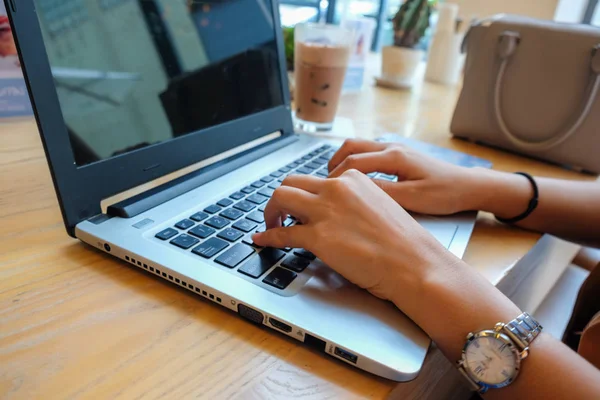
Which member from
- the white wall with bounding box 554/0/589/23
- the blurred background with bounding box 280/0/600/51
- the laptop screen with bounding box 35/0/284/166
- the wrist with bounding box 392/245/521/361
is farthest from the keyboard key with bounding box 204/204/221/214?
the white wall with bounding box 554/0/589/23

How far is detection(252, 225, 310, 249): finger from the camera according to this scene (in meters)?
0.39

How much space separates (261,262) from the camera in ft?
1.26

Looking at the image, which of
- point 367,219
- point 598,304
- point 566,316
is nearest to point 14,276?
point 367,219

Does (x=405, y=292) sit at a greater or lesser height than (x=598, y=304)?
greater

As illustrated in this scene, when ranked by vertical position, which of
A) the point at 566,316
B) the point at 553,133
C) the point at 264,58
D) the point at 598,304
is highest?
the point at 264,58

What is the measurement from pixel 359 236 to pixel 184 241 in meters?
0.16

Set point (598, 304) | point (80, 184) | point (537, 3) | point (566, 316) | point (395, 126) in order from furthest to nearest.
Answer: point (537, 3) → point (395, 126) → point (566, 316) → point (598, 304) → point (80, 184)

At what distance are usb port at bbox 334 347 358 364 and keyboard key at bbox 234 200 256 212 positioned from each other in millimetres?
207

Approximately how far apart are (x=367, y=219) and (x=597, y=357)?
0.91 feet

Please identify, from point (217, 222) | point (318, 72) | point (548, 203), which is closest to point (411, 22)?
point (318, 72)

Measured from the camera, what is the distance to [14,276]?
1.19 feet

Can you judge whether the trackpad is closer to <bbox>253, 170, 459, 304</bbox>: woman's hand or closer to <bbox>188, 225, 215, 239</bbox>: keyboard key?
<bbox>253, 170, 459, 304</bbox>: woman's hand

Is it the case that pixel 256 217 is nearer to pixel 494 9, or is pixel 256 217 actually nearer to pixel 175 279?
pixel 175 279

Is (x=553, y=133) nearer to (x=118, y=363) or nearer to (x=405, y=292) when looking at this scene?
(x=405, y=292)
